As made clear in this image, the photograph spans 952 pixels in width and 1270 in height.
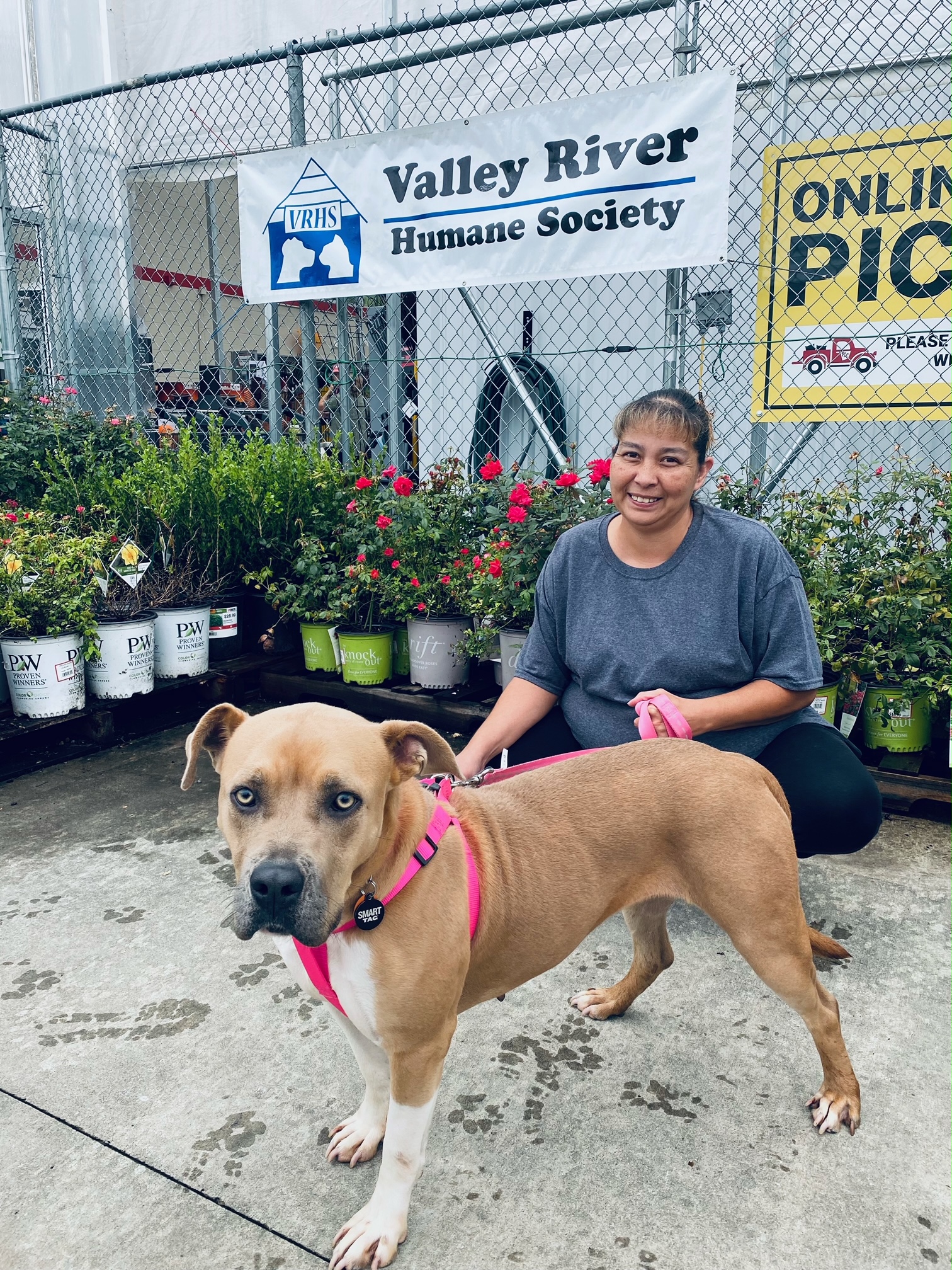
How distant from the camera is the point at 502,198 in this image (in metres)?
4.75

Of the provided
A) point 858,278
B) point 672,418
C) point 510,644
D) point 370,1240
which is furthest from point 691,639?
point 858,278

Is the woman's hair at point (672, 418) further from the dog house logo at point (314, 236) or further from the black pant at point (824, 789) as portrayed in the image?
the dog house logo at point (314, 236)

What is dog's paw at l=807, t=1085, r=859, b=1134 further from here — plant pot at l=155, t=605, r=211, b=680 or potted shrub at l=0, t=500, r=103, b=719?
plant pot at l=155, t=605, r=211, b=680

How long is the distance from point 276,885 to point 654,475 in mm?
1574

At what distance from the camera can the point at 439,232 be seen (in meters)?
4.95

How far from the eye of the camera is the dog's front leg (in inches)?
67.2

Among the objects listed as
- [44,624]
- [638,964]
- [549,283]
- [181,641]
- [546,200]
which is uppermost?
[546,200]

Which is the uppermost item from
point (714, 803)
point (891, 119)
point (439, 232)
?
point (891, 119)

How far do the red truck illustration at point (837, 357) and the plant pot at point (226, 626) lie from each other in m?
3.03

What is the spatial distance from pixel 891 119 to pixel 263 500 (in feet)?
11.7

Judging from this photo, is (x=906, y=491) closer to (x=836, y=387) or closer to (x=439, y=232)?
(x=836, y=387)

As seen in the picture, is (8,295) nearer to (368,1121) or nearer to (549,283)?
(549,283)

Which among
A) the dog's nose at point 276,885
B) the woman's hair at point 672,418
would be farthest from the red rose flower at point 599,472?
the dog's nose at point 276,885

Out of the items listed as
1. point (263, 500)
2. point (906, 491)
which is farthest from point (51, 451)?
point (906, 491)
